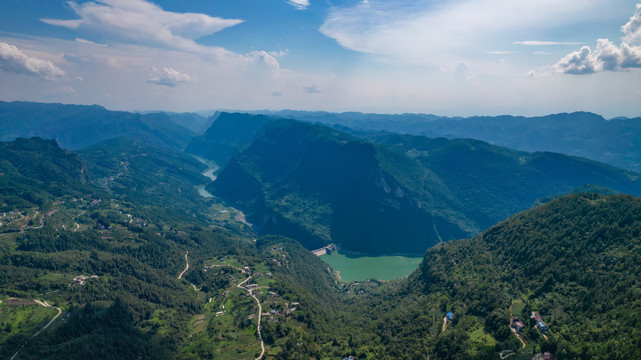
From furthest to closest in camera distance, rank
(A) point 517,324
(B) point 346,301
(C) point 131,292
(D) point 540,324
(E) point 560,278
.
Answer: (B) point 346,301
(C) point 131,292
(E) point 560,278
(A) point 517,324
(D) point 540,324

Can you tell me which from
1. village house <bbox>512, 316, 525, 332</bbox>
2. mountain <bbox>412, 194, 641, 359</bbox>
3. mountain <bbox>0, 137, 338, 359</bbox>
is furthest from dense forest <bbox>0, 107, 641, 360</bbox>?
mountain <bbox>0, 137, 338, 359</bbox>

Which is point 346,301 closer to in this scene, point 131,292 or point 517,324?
point 517,324

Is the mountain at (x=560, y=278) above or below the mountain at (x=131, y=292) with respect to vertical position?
above

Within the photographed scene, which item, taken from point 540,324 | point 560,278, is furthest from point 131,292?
point 560,278

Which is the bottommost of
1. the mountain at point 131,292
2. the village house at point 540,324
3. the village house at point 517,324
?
the mountain at point 131,292

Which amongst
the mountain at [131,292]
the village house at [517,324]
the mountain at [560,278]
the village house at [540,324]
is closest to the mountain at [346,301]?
the mountain at [560,278]

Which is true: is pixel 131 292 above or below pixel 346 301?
above

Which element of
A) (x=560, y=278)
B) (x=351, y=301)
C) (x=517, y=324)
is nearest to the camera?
(x=517, y=324)

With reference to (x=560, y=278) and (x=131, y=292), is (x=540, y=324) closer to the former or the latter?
(x=560, y=278)

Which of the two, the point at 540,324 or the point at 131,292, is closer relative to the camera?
the point at 540,324

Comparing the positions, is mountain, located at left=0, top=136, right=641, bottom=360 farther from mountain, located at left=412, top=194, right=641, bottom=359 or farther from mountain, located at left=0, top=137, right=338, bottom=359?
mountain, located at left=0, top=137, right=338, bottom=359

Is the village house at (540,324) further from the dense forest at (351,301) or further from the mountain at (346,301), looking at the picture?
the mountain at (346,301)

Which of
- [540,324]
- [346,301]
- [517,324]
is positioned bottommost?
[346,301]
